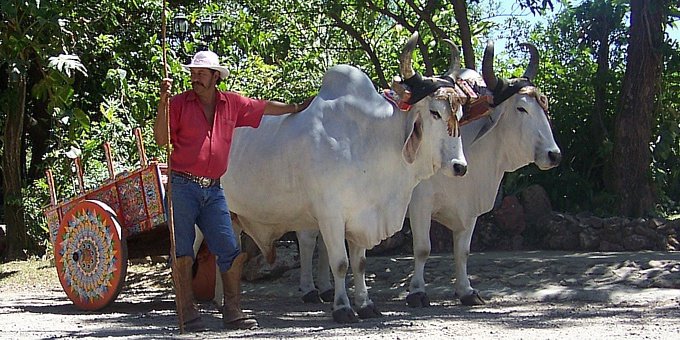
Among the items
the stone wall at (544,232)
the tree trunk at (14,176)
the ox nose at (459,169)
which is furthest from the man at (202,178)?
the tree trunk at (14,176)

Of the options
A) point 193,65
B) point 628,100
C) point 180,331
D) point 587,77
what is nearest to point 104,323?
point 180,331

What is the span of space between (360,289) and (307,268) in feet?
6.48

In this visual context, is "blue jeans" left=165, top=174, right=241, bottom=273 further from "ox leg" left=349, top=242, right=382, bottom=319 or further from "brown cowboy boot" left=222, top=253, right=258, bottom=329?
"ox leg" left=349, top=242, right=382, bottom=319

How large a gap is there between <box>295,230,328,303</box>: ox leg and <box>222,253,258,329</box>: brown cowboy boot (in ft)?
8.33

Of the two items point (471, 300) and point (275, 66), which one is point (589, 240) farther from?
point (275, 66)

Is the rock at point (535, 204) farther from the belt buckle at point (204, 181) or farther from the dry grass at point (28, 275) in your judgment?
the belt buckle at point (204, 181)

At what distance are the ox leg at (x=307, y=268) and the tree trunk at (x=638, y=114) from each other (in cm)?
518

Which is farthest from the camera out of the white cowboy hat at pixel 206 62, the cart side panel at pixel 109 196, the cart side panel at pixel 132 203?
the cart side panel at pixel 109 196

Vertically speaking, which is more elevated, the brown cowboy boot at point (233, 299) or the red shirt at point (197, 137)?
the red shirt at point (197, 137)

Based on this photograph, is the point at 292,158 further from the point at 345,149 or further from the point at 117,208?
the point at 117,208

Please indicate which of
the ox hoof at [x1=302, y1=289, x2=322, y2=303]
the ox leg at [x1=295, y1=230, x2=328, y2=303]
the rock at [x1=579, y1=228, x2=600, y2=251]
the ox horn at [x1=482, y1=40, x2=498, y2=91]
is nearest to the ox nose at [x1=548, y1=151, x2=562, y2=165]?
the ox horn at [x1=482, y1=40, x2=498, y2=91]

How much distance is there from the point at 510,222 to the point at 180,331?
6.57m

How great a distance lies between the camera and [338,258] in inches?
278

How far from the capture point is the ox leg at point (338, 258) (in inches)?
276
